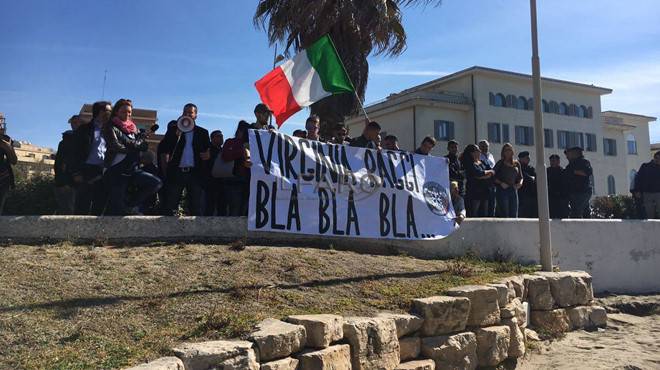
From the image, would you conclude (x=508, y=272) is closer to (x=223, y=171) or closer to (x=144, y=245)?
(x=223, y=171)

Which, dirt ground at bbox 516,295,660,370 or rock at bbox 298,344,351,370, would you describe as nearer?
rock at bbox 298,344,351,370

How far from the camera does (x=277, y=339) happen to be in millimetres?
4207

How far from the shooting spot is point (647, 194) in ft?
37.8

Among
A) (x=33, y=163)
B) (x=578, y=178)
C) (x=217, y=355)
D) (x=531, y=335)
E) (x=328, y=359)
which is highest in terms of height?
(x=33, y=163)

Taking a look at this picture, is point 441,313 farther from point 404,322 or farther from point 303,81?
point 303,81

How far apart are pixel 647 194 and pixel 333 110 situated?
731 centimetres

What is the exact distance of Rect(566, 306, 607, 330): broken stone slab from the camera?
303 inches

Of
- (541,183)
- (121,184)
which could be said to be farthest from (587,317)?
(121,184)

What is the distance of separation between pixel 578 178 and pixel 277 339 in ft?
26.6

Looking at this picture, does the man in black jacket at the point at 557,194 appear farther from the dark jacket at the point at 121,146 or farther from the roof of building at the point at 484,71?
the roof of building at the point at 484,71

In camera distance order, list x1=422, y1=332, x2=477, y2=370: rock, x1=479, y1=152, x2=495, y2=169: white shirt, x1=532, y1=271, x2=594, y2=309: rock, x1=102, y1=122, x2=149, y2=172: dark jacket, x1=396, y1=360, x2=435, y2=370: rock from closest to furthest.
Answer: x1=396, y1=360, x2=435, y2=370: rock → x1=422, y1=332, x2=477, y2=370: rock → x1=102, y1=122, x2=149, y2=172: dark jacket → x1=532, y1=271, x2=594, y2=309: rock → x1=479, y1=152, x2=495, y2=169: white shirt

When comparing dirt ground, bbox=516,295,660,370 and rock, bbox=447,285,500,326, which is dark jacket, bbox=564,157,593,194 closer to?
dirt ground, bbox=516,295,660,370

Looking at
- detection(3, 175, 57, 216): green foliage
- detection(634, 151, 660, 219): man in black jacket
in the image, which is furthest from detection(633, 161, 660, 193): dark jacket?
detection(3, 175, 57, 216): green foliage

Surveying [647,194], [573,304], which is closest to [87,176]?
[573,304]
